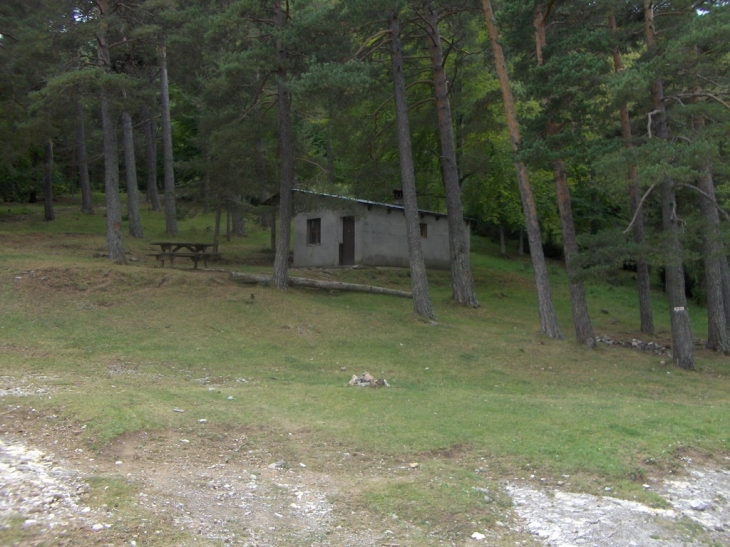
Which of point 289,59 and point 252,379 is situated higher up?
point 289,59

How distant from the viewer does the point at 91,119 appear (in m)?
41.7

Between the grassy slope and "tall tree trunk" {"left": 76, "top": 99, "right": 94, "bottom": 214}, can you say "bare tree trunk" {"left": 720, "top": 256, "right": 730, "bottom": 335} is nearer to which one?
the grassy slope

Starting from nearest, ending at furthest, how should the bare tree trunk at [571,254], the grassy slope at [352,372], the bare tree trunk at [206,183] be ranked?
the grassy slope at [352,372] < the bare tree trunk at [571,254] < the bare tree trunk at [206,183]

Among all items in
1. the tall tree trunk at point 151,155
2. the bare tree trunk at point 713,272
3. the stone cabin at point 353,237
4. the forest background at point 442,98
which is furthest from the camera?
the tall tree trunk at point 151,155

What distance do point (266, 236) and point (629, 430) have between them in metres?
28.8

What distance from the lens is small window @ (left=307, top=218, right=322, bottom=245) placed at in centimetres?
3034

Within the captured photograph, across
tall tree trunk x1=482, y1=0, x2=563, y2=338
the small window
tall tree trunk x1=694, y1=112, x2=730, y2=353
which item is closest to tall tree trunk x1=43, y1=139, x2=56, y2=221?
the small window

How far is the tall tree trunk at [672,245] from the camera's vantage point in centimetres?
1546

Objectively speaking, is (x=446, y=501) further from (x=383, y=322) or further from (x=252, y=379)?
(x=383, y=322)

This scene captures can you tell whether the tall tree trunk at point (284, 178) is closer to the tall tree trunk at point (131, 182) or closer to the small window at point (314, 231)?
the small window at point (314, 231)

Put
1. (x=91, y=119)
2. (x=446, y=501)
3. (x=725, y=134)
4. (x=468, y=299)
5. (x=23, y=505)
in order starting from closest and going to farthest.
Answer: (x=23, y=505), (x=446, y=501), (x=725, y=134), (x=468, y=299), (x=91, y=119)

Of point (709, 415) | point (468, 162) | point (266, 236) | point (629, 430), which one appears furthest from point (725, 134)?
point (266, 236)

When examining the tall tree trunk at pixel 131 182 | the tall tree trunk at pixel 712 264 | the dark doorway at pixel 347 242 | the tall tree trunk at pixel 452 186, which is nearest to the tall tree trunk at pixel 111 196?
the tall tree trunk at pixel 131 182

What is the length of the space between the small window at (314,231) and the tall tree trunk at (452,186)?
8.90 m
